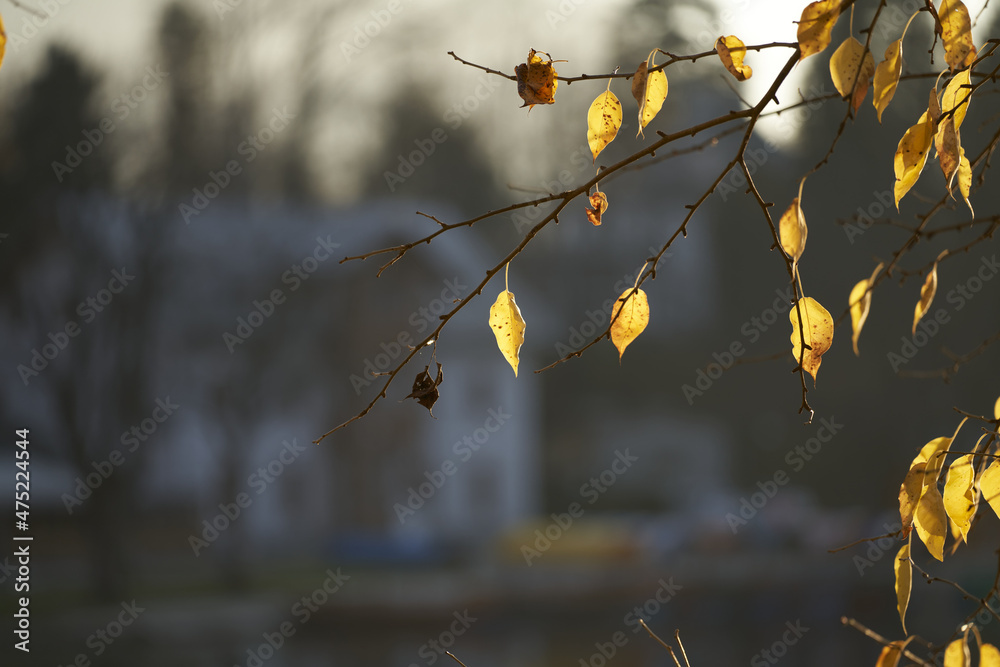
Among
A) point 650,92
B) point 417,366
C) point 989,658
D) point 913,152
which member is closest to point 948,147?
point 913,152

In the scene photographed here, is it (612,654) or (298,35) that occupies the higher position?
(298,35)

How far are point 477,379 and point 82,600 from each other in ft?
13.1

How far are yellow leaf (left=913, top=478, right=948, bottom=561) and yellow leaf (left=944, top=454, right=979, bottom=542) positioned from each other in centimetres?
3

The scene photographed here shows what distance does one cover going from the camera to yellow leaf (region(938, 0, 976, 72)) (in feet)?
1.29

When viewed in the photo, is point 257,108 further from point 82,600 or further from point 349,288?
point 82,600

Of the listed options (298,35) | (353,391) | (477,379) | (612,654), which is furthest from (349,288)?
(612,654)

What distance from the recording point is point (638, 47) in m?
8.00

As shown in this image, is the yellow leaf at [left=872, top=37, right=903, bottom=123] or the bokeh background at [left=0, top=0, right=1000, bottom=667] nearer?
the yellow leaf at [left=872, top=37, right=903, bottom=123]

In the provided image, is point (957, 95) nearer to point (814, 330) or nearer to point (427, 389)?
point (814, 330)

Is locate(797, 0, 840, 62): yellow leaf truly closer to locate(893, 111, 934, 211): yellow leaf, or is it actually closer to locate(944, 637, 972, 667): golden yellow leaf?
locate(893, 111, 934, 211): yellow leaf

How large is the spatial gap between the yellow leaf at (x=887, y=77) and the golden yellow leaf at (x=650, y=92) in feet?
0.31

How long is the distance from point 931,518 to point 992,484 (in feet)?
0.20

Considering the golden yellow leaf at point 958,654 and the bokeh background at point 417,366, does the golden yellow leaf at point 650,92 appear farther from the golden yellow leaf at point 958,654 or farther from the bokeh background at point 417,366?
the bokeh background at point 417,366

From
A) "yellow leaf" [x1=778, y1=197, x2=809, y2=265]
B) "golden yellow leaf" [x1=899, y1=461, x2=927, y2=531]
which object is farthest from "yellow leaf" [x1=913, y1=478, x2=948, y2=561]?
"yellow leaf" [x1=778, y1=197, x2=809, y2=265]
